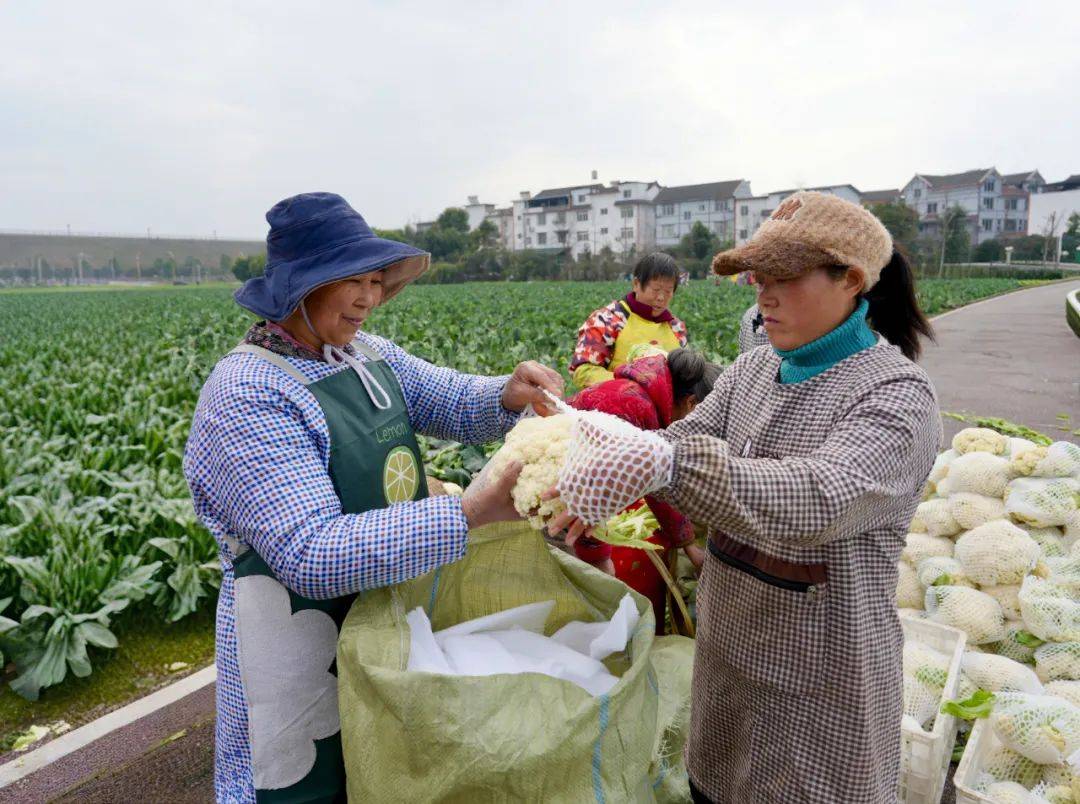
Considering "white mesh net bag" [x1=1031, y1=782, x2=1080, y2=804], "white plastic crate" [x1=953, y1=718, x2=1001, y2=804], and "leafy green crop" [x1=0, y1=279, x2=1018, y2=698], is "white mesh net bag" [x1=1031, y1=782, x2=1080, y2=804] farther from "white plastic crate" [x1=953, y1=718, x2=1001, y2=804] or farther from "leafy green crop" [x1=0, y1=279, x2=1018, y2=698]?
"leafy green crop" [x1=0, y1=279, x2=1018, y2=698]

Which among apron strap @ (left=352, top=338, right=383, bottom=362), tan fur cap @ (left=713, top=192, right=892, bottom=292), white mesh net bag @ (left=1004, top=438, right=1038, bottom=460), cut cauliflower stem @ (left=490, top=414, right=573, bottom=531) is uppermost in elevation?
tan fur cap @ (left=713, top=192, right=892, bottom=292)

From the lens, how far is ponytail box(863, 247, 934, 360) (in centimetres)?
186

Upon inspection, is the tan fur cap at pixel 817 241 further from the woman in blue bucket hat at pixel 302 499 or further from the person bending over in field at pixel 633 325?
the person bending over in field at pixel 633 325

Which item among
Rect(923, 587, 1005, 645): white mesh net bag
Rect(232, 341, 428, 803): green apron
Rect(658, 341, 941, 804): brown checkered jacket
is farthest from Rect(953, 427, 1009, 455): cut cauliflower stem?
Rect(232, 341, 428, 803): green apron

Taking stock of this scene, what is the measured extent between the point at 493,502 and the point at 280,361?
0.63 meters

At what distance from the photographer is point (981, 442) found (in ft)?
14.4

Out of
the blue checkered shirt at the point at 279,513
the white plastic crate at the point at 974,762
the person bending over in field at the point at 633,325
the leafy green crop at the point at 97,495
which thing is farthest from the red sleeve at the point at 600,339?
the blue checkered shirt at the point at 279,513

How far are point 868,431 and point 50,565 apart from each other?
15.3 ft

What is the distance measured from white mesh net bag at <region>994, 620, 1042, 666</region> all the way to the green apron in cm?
288

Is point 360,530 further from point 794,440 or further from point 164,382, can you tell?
point 164,382

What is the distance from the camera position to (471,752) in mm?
1465

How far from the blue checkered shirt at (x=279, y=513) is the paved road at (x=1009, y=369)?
846cm

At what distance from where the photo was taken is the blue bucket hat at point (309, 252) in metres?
1.81

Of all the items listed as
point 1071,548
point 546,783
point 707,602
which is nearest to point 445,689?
point 546,783
